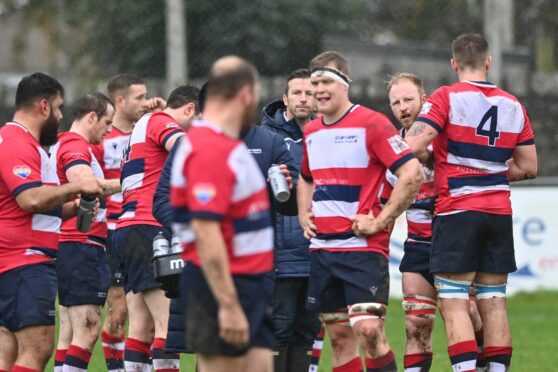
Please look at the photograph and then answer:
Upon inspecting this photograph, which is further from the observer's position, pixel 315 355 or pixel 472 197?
pixel 315 355

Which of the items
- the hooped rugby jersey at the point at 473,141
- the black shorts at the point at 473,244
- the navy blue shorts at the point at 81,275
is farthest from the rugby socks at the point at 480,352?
the navy blue shorts at the point at 81,275

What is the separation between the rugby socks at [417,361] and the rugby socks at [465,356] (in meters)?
0.60

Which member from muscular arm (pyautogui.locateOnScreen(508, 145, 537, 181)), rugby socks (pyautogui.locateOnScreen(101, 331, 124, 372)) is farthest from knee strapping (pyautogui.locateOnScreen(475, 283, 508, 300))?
rugby socks (pyautogui.locateOnScreen(101, 331, 124, 372))

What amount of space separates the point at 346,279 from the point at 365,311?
0.24 metres

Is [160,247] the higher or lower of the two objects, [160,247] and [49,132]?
the lower

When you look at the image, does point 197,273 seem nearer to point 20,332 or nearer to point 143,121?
point 20,332

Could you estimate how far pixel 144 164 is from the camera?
29.6ft

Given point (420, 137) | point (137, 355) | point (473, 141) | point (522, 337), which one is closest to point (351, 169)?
point (420, 137)

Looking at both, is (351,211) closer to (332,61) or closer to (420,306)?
(332,61)

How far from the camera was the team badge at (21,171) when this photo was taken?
7.64 metres

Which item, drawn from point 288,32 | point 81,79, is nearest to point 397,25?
point 288,32

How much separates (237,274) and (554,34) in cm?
2094

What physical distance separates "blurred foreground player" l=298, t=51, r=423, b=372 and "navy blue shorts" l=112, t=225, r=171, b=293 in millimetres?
1629

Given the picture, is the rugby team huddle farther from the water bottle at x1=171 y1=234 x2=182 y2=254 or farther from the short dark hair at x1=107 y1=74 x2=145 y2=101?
the short dark hair at x1=107 y1=74 x2=145 y2=101
